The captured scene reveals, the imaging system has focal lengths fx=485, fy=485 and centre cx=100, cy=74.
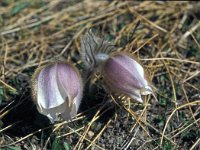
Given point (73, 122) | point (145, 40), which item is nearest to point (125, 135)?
point (73, 122)

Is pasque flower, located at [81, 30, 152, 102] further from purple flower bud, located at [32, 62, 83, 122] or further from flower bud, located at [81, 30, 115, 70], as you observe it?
purple flower bud, located at [32, 62, 83, 122]

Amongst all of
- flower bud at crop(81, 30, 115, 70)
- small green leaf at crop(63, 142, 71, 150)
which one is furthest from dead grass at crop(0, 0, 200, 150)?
flower bud at crop(81, 30, 115, 70)

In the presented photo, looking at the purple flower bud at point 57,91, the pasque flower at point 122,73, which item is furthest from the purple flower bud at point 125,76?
the purple flower bud at point 57,91

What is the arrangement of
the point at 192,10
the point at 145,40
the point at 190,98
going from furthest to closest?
the point at 192,10 → the point at 145,40 → the point at 190,98

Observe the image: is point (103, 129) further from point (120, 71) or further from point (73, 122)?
point (120, 71)

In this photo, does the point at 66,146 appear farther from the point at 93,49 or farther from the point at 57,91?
the point at 93,49

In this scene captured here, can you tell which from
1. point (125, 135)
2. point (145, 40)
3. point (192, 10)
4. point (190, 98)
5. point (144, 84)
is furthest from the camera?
point (192, 10)

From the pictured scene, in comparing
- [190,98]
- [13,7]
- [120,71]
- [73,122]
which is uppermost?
[13,7]

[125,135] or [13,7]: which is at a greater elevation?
[13,7]
